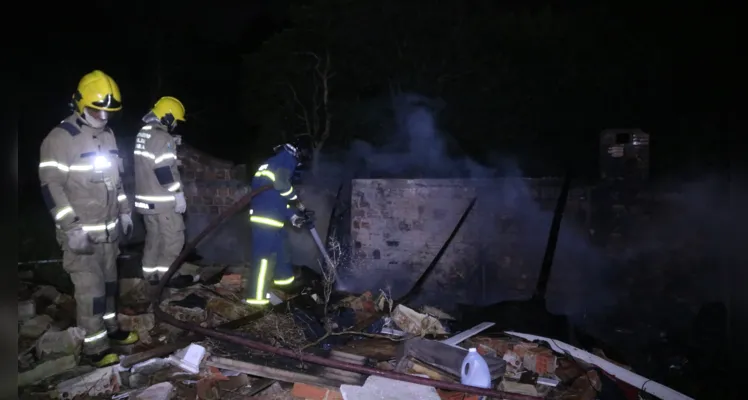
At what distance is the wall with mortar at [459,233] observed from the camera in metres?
6.19

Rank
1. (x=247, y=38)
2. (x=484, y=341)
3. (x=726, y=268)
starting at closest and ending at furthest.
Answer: (x=484, y=341), (x=726, y=268), (x=247, y=38)

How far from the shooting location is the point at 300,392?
130 inches

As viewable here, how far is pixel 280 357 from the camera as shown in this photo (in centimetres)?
364

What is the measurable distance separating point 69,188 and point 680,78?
12.8 meters

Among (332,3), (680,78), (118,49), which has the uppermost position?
(332,3)

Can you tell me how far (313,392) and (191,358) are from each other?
99 cm

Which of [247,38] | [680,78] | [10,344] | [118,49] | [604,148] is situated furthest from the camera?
[247,38]

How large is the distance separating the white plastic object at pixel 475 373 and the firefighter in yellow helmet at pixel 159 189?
3087 mm

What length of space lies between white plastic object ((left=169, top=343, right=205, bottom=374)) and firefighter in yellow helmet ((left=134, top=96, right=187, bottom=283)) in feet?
4.73

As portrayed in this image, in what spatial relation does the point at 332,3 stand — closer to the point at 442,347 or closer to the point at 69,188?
the point at 69,188

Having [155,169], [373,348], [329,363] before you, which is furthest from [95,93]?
[373,348]

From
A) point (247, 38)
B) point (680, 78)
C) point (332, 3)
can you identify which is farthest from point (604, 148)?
point (247, 38)

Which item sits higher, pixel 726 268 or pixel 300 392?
→ pixel 726 268

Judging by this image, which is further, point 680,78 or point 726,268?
point 680,78
